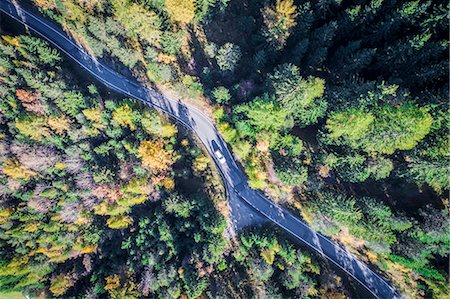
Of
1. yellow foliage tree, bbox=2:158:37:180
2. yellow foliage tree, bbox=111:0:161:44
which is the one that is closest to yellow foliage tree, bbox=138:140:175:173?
yellow foliage tree, bbox=111:0:161:44

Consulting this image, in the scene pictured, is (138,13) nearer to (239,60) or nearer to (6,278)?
(239,60)

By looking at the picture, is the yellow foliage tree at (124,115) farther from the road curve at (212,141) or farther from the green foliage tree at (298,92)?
the green foliage tree at (298,92)

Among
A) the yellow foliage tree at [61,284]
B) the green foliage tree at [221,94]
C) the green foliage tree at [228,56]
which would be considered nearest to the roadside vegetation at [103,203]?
the yellow foliage tree at [61,284]

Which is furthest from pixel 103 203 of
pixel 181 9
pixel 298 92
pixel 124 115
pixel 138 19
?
pixel 298 92

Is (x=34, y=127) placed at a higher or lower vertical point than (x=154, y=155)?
higher

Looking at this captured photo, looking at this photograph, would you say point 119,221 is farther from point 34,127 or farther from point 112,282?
point 34,127
